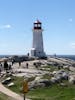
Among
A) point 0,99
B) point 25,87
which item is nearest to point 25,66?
point 0,99

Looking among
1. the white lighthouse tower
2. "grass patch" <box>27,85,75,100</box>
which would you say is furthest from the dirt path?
the white lighthouse tower

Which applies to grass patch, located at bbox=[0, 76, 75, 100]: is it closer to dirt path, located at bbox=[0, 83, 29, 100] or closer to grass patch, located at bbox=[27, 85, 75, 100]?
grass patch, located at bbox=[27, 85, 75, 100]

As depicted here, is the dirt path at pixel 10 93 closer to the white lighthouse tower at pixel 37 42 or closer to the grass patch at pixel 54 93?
the grass patch at pixel 54 93

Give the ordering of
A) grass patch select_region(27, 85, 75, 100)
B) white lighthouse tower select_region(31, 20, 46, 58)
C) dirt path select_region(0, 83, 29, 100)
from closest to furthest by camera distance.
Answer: dirt path select_region(0, 83, 29, 100), grass patch select_region(27, 85, 75, 100), white lighthouse tower select_region(31, 20, 46, 58)

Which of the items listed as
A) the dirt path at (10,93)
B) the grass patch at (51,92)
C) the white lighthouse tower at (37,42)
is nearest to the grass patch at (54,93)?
the grass patch at (51,92)

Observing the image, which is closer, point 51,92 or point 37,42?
point 51,92

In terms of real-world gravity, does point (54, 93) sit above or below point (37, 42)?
below

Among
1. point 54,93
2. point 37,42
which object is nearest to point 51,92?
point 54,93

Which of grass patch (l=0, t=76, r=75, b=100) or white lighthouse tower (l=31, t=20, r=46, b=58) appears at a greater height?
white lighthouse tower (l=31, t=20, r=46, b=58)

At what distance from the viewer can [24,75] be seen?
7038 cm

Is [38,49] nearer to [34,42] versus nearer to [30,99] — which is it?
[34,42]

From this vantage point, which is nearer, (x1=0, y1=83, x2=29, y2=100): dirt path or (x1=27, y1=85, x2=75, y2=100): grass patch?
(x1=0, y1=83, x2=29, y2=100): dirt path

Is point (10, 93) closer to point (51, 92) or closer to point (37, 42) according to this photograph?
point (51, 92)

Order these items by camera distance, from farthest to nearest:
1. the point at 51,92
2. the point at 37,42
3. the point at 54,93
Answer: the point at 37,42, the point at 51,92, the point at 54,93
